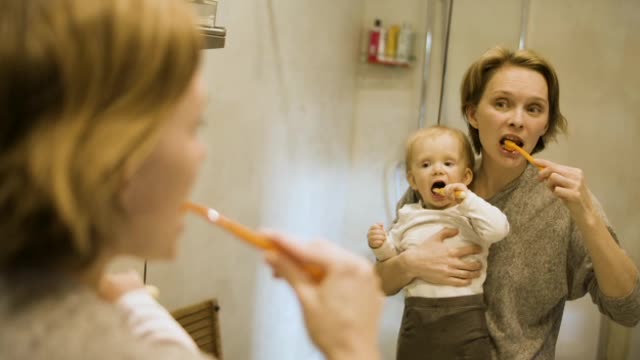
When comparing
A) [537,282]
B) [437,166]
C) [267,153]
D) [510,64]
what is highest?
[510,64]

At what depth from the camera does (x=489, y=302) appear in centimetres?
143

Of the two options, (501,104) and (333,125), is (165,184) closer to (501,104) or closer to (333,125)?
(501,104)

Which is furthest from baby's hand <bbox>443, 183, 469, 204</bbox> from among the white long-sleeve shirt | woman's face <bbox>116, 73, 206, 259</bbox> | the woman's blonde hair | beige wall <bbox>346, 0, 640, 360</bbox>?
beige wall <bbox>346, 0, 640, 360</bbox>

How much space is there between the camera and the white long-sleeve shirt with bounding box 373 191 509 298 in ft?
4.38

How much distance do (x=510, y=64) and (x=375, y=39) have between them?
4.62ft

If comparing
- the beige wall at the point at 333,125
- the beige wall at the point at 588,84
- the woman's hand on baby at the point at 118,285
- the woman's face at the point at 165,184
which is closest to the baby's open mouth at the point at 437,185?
the beige wall at the point at 333,125

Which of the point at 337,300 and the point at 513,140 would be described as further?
the point at 513,140

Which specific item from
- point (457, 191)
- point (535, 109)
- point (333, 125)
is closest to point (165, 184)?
point (457, 191)

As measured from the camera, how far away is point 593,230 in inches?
50.8

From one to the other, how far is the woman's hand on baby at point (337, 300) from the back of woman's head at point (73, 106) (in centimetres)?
21

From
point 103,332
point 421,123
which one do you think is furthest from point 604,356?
point 103,332

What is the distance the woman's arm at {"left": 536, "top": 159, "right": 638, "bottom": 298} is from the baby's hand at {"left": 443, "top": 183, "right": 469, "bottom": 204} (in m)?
0.17

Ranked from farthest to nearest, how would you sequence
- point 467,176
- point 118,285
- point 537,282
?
point 467,176, point 537,282, point 118,285

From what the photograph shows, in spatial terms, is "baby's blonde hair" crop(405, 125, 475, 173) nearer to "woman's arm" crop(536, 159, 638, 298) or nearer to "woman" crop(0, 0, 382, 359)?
"woman's arm" crop(536, 159, 638, 298)
